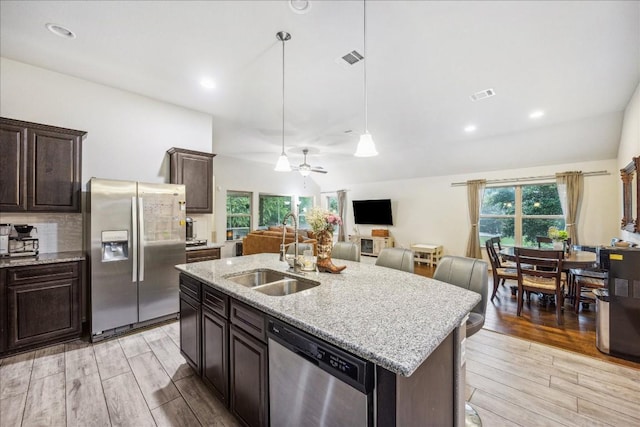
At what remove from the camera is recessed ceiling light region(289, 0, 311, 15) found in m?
2.01

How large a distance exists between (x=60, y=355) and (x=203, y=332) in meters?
1.80

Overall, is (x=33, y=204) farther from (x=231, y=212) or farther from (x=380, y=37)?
(x=231, y=212)

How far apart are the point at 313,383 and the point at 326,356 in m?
0.18

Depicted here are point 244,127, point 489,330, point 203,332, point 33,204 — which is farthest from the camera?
point 244,127

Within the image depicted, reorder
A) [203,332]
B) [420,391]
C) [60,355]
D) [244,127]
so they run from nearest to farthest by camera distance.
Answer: [420,391] < [203,332] < [60,355] < [244,127]

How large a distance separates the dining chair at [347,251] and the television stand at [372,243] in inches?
202

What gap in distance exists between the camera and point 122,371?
2.33 meters

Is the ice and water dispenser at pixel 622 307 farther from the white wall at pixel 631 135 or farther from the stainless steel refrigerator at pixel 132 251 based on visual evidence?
the stainless steel refrigerator at pixel 132 251

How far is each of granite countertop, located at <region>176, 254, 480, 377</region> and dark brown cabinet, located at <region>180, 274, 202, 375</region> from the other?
146mm

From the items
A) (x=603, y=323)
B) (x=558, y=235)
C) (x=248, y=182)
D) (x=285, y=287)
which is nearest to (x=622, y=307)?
(x=603, y=323)

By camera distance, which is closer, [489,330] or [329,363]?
[329,363]

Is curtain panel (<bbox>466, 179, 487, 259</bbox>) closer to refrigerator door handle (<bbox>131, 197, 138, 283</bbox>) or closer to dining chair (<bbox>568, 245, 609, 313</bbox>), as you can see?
dining chair (<bbox>568, 245, 609, 313</bbox>)

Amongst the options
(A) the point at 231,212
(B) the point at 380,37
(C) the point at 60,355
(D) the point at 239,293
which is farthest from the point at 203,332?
(A) the point at 231,212

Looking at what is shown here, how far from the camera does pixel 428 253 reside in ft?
22.7
